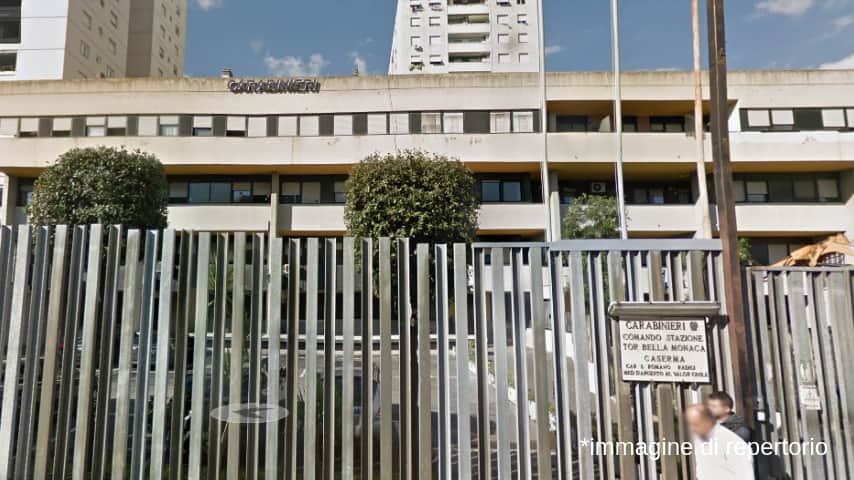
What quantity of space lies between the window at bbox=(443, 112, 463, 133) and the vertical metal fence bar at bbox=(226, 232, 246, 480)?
20.8m

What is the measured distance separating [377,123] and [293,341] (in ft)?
69.3

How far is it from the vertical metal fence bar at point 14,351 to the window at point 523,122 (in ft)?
72.8

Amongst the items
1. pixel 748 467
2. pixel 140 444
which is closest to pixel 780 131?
pixel 748 467

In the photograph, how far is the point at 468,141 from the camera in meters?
23.2

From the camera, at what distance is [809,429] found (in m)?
4.08

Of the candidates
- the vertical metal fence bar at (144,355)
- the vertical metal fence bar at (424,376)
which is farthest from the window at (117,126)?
the vertical metal fence bar at (424,376)

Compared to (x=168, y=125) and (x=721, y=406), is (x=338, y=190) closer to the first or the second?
(x=168, y=125)

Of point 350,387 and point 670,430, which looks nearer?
point 670,430

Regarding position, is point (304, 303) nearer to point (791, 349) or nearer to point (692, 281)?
point (692, 281)

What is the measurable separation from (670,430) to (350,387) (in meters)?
2.74

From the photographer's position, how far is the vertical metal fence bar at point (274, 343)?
4125 millimetres

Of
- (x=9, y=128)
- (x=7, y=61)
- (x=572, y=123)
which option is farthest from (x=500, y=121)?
(x=7, y=61)

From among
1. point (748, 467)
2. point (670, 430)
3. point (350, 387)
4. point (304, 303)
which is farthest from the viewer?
point (304, 303)

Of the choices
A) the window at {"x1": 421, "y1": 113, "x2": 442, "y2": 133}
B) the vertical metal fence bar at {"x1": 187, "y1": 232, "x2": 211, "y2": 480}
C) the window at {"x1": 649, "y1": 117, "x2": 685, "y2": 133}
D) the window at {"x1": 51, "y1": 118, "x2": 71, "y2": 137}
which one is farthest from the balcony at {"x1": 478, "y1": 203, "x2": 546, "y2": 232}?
the window at {"x1": 51, "y1": 118, "x2": 71, "y2": 137}
